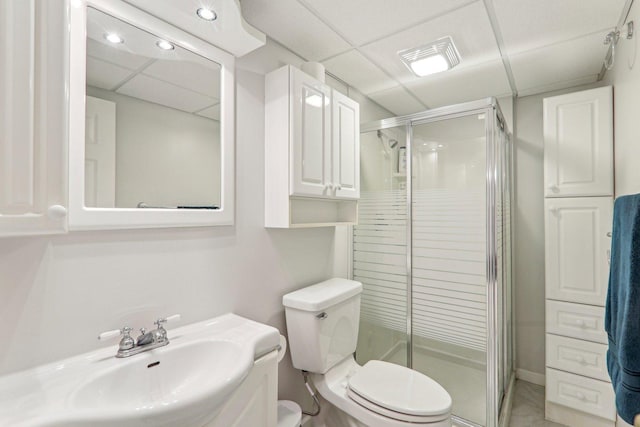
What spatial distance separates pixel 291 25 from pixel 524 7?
1.15 metres

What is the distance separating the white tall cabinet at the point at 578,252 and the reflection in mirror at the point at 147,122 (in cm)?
226

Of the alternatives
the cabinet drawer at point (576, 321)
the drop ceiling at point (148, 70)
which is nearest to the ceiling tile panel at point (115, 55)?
the drop ceiling at point (148, 70)

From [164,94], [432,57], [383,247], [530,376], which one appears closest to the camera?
[164,94]

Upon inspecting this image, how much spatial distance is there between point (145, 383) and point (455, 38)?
221cm

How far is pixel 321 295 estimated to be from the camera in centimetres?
171

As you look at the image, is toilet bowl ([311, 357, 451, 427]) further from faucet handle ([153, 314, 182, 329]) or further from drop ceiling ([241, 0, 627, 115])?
drop ceiling ([241, 0, 627, 115])

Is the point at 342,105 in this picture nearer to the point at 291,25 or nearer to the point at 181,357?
the point at 291,25

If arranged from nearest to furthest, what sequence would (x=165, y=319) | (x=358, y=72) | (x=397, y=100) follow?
(x=165, y=319) → (x=358, y=72) → (x=397, y=100)

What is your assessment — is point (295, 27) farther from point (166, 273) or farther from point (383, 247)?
point (383, 247)

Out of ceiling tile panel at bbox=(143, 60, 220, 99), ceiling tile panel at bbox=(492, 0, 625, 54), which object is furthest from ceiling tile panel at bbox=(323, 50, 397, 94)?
ceiling tile panel at bbox=(143, 60, 220, 99)

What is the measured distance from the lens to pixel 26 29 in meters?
0.70

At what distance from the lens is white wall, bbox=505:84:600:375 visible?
8.28 feet

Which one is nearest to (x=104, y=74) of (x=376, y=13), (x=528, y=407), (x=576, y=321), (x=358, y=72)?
(x=376, y=13)

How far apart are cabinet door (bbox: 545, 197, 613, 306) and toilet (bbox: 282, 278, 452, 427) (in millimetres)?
1255
